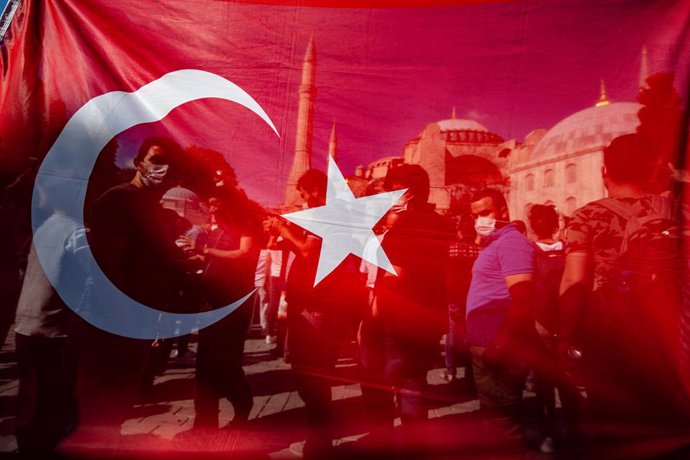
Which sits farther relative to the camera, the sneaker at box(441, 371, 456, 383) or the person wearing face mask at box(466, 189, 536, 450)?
the sneaker at box(441, 371, 456, 383)

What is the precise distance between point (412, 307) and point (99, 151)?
2147mm

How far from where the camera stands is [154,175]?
2.52m

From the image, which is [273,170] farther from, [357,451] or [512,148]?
[357,451]

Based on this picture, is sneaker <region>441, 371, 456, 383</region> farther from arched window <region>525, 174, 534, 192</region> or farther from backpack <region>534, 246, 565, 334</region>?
arched window <region>525, 174, 534, 192</region>

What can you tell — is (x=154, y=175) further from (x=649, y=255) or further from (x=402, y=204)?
(x=649, y=255)

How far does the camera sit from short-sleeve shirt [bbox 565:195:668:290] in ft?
7.89

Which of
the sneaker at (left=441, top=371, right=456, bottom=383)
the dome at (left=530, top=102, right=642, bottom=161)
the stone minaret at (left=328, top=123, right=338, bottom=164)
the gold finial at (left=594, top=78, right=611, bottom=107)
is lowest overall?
the sneaker at (left=441, top=371, right=456, bottom=383)

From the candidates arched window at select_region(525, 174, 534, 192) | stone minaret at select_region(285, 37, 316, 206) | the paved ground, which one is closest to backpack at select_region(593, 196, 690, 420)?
the paved ground

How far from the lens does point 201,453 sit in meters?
2.39

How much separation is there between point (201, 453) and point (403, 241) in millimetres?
1716

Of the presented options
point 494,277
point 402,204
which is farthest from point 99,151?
point 494,277

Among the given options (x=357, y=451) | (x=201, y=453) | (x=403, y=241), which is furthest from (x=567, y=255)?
(x=201, y=453)

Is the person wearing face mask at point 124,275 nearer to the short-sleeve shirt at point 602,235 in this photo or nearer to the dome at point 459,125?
the dome at point 459,125

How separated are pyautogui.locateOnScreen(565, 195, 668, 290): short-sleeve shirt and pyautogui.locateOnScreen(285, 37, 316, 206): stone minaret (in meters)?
1.64
